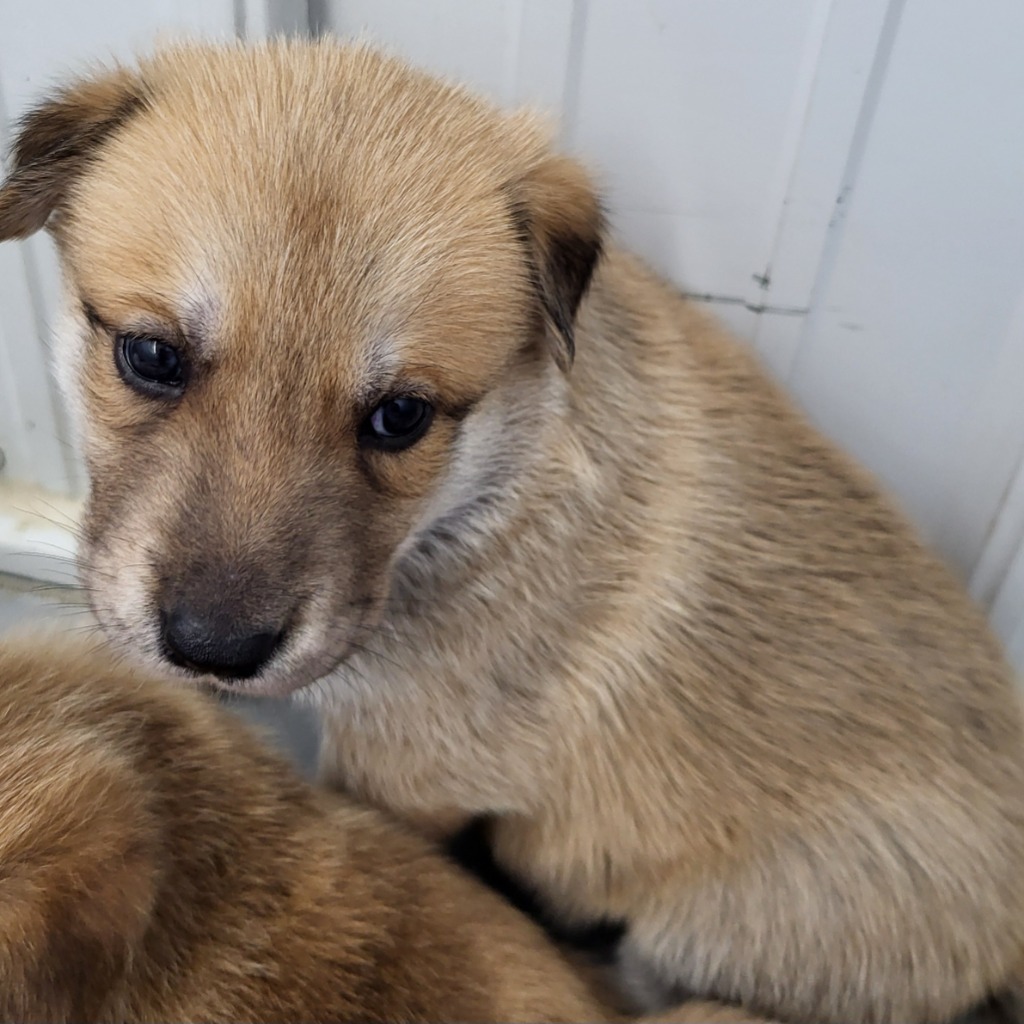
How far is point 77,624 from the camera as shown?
5.13 ft

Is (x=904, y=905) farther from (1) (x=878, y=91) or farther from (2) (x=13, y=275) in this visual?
(2) (x=13, y=275)

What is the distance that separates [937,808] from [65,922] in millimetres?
1094

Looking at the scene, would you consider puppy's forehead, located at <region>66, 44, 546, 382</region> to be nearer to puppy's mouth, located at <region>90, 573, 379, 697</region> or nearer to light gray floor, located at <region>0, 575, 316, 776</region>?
puppy's mouth, located at <region>90, 573, 379, 697</region>

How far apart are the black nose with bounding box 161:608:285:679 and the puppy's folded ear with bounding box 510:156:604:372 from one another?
18.3 inches

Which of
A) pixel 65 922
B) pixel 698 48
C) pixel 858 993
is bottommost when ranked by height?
pixel 858 993

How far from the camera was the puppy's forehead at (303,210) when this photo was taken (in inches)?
39.9

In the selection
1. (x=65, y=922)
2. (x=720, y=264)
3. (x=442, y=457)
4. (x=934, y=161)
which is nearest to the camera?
(x=65, y=922)

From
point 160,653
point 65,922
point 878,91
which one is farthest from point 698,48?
point 65,922

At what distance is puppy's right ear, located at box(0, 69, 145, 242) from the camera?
1132 mm

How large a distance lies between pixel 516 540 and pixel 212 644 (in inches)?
18.0

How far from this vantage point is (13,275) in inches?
67.9

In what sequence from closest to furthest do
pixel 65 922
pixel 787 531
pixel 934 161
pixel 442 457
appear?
pixel 65 922 → pixel 442 457 → pixel 787 531 → pixel 934 161

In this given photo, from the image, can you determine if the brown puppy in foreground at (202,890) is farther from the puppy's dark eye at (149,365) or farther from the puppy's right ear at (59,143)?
the puppy's right ear at (59,143)

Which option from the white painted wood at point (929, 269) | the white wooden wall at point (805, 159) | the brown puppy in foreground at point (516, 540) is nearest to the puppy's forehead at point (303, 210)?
the brown puppy in foreground at point (516, 540)
